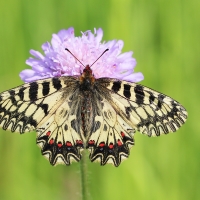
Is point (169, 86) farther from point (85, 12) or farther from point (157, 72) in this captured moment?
point (85, 12)

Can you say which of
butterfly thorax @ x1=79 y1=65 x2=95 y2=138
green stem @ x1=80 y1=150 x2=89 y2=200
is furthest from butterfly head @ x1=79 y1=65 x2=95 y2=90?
green stem @ x1=80 y1=150 x2=89 y2=200

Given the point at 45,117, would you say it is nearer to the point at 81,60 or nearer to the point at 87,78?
the point at 87,78

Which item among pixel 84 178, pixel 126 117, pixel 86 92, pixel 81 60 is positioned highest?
pixel 81 60

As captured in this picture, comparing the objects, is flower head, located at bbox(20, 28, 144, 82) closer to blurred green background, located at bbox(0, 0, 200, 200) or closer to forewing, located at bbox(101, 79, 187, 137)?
forewing, located at bbox(101, 79, 187, 137)

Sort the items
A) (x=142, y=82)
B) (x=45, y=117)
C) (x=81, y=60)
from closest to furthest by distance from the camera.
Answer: (x=45, y=117), (x=81, y=60), (x=142, y=82)

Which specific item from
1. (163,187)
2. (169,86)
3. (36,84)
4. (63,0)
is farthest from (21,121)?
(63,0)

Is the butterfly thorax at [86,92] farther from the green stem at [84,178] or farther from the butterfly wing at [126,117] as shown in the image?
the green stem at [84,178]

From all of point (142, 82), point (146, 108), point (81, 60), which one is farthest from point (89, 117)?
point (142, 82)
